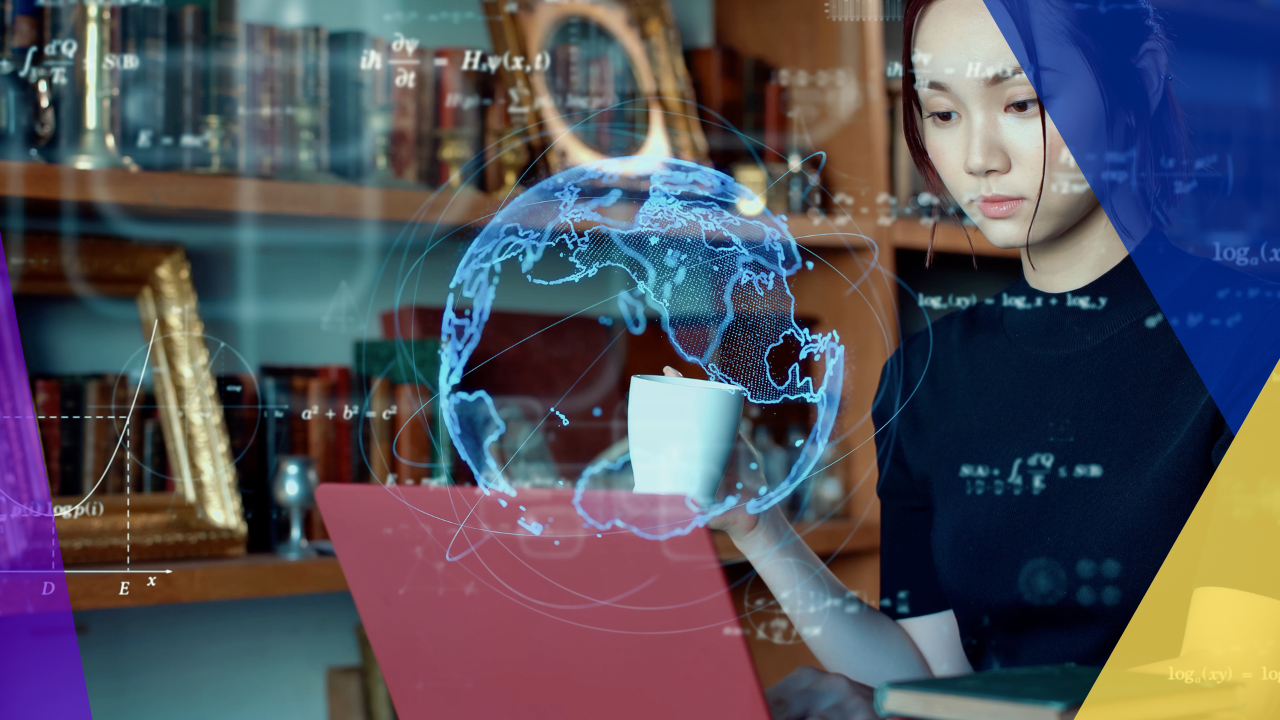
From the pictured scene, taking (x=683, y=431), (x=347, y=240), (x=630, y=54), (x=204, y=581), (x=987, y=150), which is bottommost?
(x=204, y=581)

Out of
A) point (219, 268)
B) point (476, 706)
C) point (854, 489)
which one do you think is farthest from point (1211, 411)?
point (219, 268)

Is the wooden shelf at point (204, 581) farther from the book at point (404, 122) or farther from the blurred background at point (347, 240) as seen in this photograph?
the book at point (404, 122)

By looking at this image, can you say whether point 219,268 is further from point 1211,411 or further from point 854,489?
point 1211,411

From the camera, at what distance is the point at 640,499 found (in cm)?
85

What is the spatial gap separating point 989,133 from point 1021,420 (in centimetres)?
26

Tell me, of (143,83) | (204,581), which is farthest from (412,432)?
(143,83)

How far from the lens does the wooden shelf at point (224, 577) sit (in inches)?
40.4

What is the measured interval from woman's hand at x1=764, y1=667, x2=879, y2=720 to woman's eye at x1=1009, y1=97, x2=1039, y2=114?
1.57 feet

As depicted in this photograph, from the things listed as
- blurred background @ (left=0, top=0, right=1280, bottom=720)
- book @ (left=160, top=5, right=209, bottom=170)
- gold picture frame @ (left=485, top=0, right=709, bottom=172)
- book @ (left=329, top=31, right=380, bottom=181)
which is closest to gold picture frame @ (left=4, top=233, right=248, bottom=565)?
blurred background @ (left=0, top=0, right=1280, bottom=720)

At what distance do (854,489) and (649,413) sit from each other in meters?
0.31
